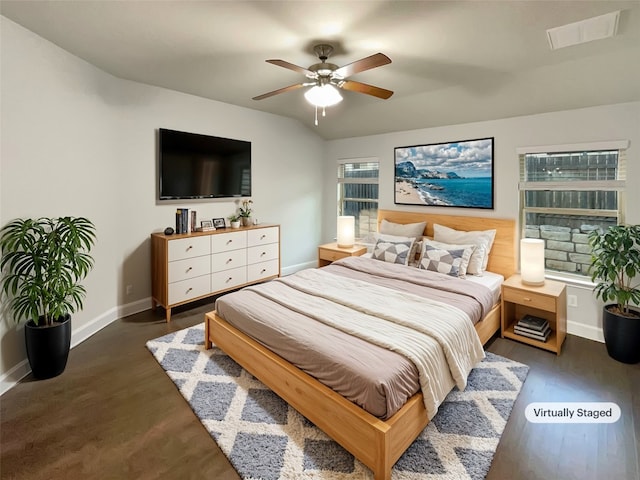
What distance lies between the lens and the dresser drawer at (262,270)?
4.52 metres

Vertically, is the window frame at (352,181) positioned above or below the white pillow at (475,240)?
above

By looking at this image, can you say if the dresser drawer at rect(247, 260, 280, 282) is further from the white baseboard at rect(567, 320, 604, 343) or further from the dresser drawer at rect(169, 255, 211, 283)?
the white baseboard at rect(567, 320, 604, 343)

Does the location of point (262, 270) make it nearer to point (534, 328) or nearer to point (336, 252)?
point (336, 252)

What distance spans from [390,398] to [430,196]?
3.29m

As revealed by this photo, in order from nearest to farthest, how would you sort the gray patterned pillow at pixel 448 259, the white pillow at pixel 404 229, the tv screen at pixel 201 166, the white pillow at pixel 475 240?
the gray patterned pillow at pixel 448 259
the white pillow at pixel 475 240
the tv screen at pixel 201 166
the white pillow at pixel 404 229

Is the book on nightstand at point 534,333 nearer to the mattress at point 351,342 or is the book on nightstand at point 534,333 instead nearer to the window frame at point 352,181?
the mattress at point 351,342

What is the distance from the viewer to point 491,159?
12.8ft

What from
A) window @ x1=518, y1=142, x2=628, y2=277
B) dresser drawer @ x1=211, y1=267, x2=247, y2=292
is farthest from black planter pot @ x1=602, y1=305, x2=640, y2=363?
dresser drawer @ x1=211, y1=267, x2=247, y2=292

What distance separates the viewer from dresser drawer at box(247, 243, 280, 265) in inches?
177

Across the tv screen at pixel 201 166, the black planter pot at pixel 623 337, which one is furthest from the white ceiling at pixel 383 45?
the black planter pot at pixel 623 337

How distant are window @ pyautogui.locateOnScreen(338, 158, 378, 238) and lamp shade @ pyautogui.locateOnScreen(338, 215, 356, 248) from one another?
47 cm

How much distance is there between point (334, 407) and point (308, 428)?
0.34 metres

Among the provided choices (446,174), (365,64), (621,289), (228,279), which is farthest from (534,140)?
(228,279)

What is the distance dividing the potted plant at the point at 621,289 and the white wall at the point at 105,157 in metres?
3.96
